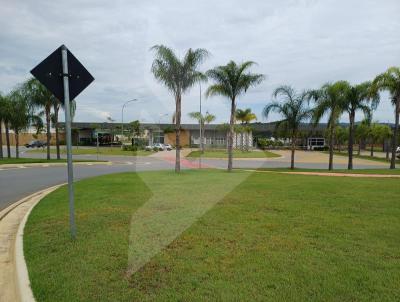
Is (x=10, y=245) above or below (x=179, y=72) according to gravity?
below

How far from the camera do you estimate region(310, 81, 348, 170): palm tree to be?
23.0 metres

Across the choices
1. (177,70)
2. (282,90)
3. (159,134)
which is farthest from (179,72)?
(159,134)

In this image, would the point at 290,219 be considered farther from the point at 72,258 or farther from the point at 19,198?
the point at 19,198

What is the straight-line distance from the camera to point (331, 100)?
23.5 metres

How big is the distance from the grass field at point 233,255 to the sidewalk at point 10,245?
0.78ft

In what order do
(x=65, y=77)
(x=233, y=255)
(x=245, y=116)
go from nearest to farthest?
1. (x=233, y=255)
2. (x=65, y=77)
3. (x=245, y=116)

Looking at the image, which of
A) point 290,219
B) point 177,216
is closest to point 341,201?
point 290,219

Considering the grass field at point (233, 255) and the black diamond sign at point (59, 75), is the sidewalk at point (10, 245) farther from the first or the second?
the black diamond sign at point (59, 75)

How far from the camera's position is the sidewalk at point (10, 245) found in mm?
4023

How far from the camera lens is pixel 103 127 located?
236 ft

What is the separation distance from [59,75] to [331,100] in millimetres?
21485

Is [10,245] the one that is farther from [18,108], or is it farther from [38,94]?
[18,108]

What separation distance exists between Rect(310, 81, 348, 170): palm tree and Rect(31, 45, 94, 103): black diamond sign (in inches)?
820

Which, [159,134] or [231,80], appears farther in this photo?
[159,134]
